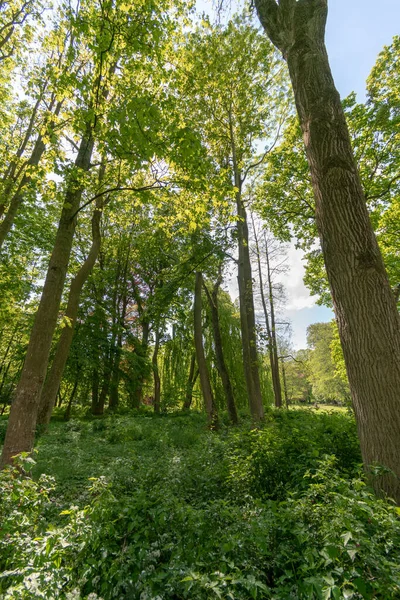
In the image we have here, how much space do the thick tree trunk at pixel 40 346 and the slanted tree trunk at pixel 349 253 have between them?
126 inches

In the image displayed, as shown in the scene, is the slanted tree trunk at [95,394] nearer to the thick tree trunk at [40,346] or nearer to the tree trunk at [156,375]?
the tree trunk at [156,375]

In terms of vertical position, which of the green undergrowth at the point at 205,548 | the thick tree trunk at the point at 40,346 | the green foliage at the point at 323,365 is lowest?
the green undergrowth at the point at 205,548

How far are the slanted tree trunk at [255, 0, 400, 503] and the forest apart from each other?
0.02 m

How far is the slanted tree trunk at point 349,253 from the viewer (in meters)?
2.47

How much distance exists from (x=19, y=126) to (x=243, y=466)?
13.3 m

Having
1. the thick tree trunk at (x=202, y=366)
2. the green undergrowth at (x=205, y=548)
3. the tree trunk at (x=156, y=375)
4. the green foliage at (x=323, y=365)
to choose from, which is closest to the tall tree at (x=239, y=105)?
the thick tree trunk at (x=202, y=366)

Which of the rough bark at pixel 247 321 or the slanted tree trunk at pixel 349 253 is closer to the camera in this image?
the slanted tree trunk at pixel 349 253

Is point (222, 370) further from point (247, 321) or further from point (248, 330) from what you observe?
point (247, 321)

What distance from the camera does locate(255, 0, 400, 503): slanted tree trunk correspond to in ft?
8.11

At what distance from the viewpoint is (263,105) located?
9648 mm

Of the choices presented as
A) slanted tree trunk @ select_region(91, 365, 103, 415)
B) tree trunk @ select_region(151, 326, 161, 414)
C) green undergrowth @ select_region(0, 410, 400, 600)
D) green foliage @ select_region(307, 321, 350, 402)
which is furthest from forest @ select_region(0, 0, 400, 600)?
green foliage @ select_region(307, 321, 350, 402)

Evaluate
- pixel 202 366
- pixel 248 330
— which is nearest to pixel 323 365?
pixel 202 366

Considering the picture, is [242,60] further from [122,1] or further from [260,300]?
[260,300]

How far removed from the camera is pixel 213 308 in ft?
35.6
